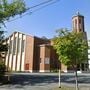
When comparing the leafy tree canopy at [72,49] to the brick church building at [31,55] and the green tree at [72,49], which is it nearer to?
the green tree at [72,49]

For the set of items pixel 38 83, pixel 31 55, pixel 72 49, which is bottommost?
pixel 38 83

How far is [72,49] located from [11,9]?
44.6 ft

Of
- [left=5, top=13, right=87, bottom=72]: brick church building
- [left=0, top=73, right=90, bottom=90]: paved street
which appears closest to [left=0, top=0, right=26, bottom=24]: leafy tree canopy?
[left=0, top=73, right=90, bottom=90]: paved street

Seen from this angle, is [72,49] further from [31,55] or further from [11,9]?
[31,55]

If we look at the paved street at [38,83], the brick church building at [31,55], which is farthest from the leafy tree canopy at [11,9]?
the brick church building at [31,55]

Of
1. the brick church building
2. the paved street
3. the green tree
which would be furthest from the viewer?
the brick church building

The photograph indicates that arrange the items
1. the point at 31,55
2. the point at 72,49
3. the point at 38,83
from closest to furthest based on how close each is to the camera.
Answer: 1. the point at 72,49
2. the point at 38,83
3. the point at 31,55

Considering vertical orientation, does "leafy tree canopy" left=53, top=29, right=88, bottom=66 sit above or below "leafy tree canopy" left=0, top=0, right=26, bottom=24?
below

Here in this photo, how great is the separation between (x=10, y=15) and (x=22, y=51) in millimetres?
39526

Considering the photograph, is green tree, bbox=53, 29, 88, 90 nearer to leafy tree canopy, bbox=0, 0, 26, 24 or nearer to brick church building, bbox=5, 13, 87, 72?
leafy tree canopy, bbox=0, 0, 26, 24

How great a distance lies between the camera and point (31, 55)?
224 feet

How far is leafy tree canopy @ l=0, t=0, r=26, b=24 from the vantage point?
3126 cm

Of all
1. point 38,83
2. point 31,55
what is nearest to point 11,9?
point 38,83

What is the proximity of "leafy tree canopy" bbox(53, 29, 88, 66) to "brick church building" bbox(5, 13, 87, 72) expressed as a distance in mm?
44171
